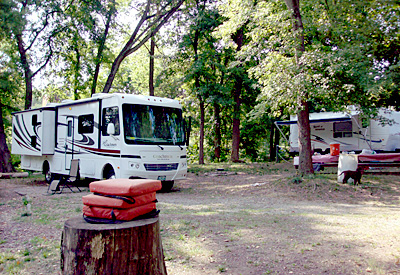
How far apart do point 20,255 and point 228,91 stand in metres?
16.0

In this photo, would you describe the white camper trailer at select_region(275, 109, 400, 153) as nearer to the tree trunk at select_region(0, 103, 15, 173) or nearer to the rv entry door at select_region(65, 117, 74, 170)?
the rv entry door at select_region(65, 117, 74, 170)

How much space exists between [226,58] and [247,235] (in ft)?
56.5

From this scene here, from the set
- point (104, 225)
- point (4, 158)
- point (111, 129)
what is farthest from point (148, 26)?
point (104, 225)

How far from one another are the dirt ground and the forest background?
8.63 feet

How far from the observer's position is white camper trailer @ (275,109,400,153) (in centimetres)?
1861

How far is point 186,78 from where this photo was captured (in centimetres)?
1950

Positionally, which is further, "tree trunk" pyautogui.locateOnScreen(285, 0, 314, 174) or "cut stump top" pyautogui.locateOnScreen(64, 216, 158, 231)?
"tree trunk" pyautogui.locateOnScreen(285, 0, 314, 174)

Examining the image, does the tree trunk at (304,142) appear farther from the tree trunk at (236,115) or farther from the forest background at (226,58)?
the tree trunk at (236,115)

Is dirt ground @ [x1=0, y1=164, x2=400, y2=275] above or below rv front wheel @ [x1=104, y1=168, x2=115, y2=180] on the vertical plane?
below

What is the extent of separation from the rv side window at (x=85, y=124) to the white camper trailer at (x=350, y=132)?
1168 centimetres

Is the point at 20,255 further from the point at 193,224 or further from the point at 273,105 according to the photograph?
the point at 273,105

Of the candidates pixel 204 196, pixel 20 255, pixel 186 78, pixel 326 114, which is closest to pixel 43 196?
pixel 204 196

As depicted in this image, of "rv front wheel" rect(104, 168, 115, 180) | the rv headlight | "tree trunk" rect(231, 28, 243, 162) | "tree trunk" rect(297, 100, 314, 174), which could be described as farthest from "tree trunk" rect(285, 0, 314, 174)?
"tree trunk" rect(231, 28, 243, 162)

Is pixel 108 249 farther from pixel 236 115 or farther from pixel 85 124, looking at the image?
pixel 236 115
